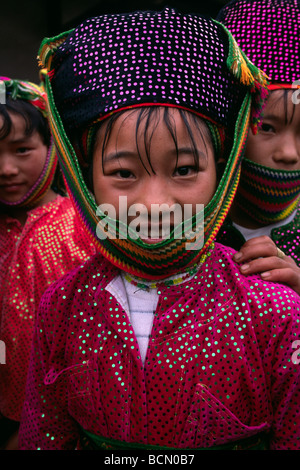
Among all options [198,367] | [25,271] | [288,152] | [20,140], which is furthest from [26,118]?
[198,367]

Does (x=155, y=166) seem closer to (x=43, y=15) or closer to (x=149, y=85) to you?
(x=149, y=85)

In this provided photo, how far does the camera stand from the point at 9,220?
1830mm

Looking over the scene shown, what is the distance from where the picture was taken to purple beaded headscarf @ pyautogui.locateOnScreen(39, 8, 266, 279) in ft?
3.08

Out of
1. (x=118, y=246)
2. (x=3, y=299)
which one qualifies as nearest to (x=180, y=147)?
(x=118, y=246)

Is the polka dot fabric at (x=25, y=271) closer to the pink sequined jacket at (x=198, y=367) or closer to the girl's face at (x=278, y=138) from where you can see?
the pink sequined jacket at (x=198, y=367)

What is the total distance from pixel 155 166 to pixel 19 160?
99 cm

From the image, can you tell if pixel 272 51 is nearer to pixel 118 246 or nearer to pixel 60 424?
pixel 118 246

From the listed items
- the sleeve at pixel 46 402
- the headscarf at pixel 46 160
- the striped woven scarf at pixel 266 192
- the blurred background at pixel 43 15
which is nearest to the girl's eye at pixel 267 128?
the striped woven scarf at pixel 266 192

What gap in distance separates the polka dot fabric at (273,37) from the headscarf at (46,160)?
0.87m

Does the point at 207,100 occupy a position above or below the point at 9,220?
above

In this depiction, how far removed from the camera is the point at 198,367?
94cm

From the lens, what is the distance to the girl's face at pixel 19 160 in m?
1.70

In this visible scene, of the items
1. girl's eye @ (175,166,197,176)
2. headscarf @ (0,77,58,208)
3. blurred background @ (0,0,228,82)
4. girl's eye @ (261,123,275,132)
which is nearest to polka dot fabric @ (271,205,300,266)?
girl's eye @ (261,123,275,132)

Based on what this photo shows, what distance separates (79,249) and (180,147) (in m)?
0.92
